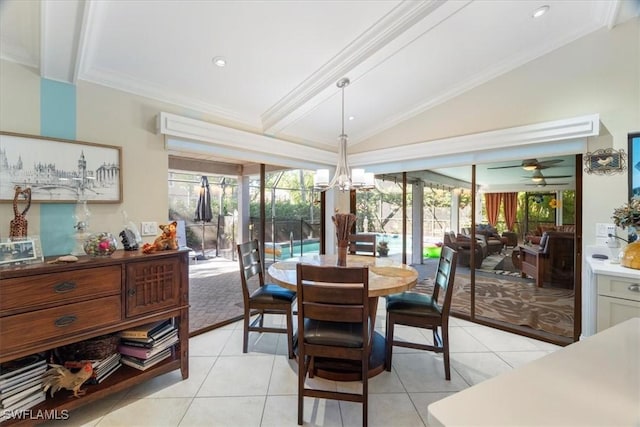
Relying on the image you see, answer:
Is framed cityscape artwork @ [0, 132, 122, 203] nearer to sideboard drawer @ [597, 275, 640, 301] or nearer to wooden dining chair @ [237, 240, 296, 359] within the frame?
wooden dining chair @ [237, 240, 296, 359]

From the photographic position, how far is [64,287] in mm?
1729

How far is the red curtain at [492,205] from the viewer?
341cm


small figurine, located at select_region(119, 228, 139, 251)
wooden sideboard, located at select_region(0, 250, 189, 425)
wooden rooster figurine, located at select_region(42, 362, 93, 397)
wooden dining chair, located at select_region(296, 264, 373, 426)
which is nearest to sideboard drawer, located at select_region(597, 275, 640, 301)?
wooden dining chair, located at select_region(296, 264, 373, 426)

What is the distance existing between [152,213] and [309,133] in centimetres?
234

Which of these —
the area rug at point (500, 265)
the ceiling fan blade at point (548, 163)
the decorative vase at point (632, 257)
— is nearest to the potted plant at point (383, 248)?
the area rug at point (500, 265)

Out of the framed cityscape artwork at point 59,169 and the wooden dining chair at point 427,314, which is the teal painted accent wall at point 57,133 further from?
the wooden dining chair at point 427,314

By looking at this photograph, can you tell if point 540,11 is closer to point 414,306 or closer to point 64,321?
point 414,306

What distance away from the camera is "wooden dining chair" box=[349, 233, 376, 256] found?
11.7 feet

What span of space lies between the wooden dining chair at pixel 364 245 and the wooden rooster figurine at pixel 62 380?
2784mm

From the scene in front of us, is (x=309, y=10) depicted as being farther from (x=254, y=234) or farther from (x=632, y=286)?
(x=254, y=234)

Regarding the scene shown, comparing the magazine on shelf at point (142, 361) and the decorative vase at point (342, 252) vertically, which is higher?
the decorative vase at point (342, 252)

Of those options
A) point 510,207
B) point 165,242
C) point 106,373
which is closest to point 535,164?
point 510,207

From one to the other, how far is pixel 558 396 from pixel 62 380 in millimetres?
2595

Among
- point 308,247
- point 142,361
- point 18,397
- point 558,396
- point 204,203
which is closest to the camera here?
point 558,396
